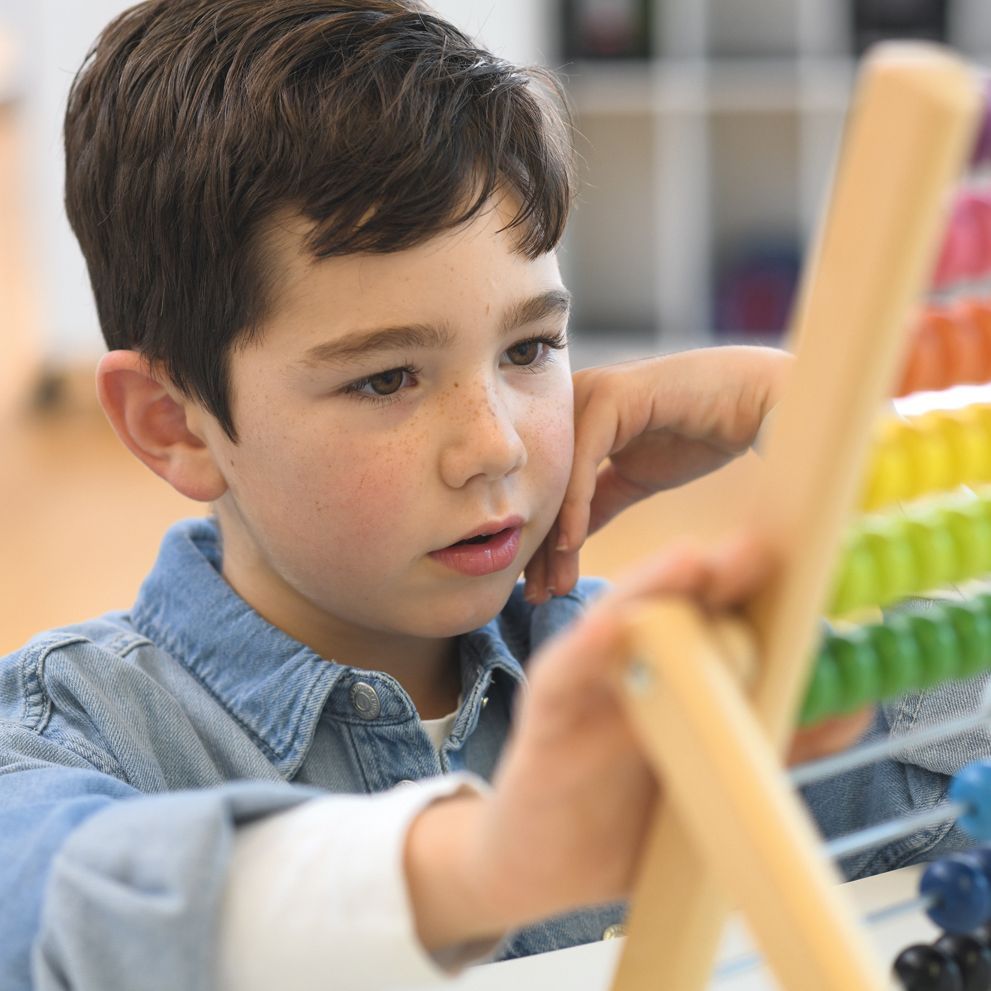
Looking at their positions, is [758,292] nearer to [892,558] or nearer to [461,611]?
[461,611]

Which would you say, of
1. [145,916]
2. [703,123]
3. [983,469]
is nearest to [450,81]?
[983,469]

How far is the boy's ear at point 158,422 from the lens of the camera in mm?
1001

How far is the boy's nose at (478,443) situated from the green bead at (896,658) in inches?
11.6

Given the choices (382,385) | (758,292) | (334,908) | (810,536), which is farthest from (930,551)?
(758,292)

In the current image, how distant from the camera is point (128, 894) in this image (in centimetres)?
58

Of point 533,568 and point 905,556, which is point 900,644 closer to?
point 905,556

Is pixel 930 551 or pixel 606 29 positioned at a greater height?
pixel 606 29

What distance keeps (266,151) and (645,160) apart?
3.15m

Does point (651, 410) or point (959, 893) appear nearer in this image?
point (959, 893)

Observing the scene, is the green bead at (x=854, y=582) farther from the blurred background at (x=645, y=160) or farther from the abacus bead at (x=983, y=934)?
the blurred background at (x=645, y=160)

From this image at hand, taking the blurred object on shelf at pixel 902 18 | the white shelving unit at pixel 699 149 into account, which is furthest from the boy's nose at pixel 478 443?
the blurred object on shelf at pixel 902 18

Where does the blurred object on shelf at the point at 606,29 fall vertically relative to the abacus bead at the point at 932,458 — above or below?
above

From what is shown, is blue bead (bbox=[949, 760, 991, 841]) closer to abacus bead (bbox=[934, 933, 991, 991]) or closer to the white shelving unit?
abacus bead (bbox=[934, 933, 991, 991])

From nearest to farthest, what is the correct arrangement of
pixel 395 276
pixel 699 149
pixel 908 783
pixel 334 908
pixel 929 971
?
1. pixel 334 908
2. pixel 929 971
3. pixel 395 276
4. pixel 908 783
5. pixel 699 149
